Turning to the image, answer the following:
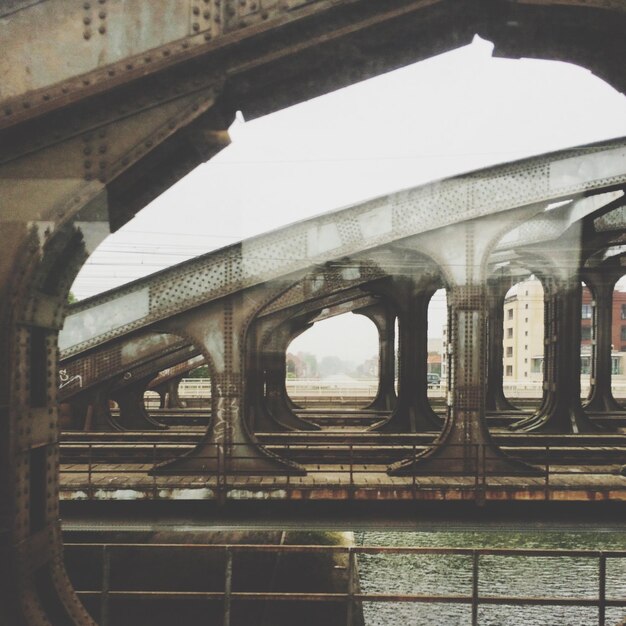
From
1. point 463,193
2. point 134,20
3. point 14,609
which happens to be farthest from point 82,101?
point 463,193

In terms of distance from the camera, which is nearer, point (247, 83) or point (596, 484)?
point (247, 83)

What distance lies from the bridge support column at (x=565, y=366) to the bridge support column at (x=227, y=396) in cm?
881

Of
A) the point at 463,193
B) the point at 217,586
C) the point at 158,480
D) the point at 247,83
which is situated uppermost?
the point at 463,193

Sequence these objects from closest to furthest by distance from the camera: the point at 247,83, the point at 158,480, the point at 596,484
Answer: the point at 247,83
the point at 596,484
the point at 158,480

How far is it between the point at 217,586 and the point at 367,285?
33.1ft

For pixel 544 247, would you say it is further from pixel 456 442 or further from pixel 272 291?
pixel 272 291

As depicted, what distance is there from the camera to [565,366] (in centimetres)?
1479

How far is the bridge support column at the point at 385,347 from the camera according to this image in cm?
2349

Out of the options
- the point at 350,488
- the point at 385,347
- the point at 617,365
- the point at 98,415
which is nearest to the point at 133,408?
the point at 98,415

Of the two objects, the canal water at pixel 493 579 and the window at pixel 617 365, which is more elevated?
the window at pixel 617 365

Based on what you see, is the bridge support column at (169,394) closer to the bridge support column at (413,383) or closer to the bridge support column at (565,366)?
the bridge support column at (413,383)

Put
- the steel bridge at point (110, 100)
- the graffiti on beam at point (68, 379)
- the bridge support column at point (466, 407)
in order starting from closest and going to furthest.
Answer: the steel bridge at point (110, 100) → the bridge support column at point (466, 407) → the graffiti on beam at point (68, 379)

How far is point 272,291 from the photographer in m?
10.4

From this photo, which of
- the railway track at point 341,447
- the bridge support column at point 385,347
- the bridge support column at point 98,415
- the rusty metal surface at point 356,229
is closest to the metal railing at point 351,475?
the railway track at point 341,447
